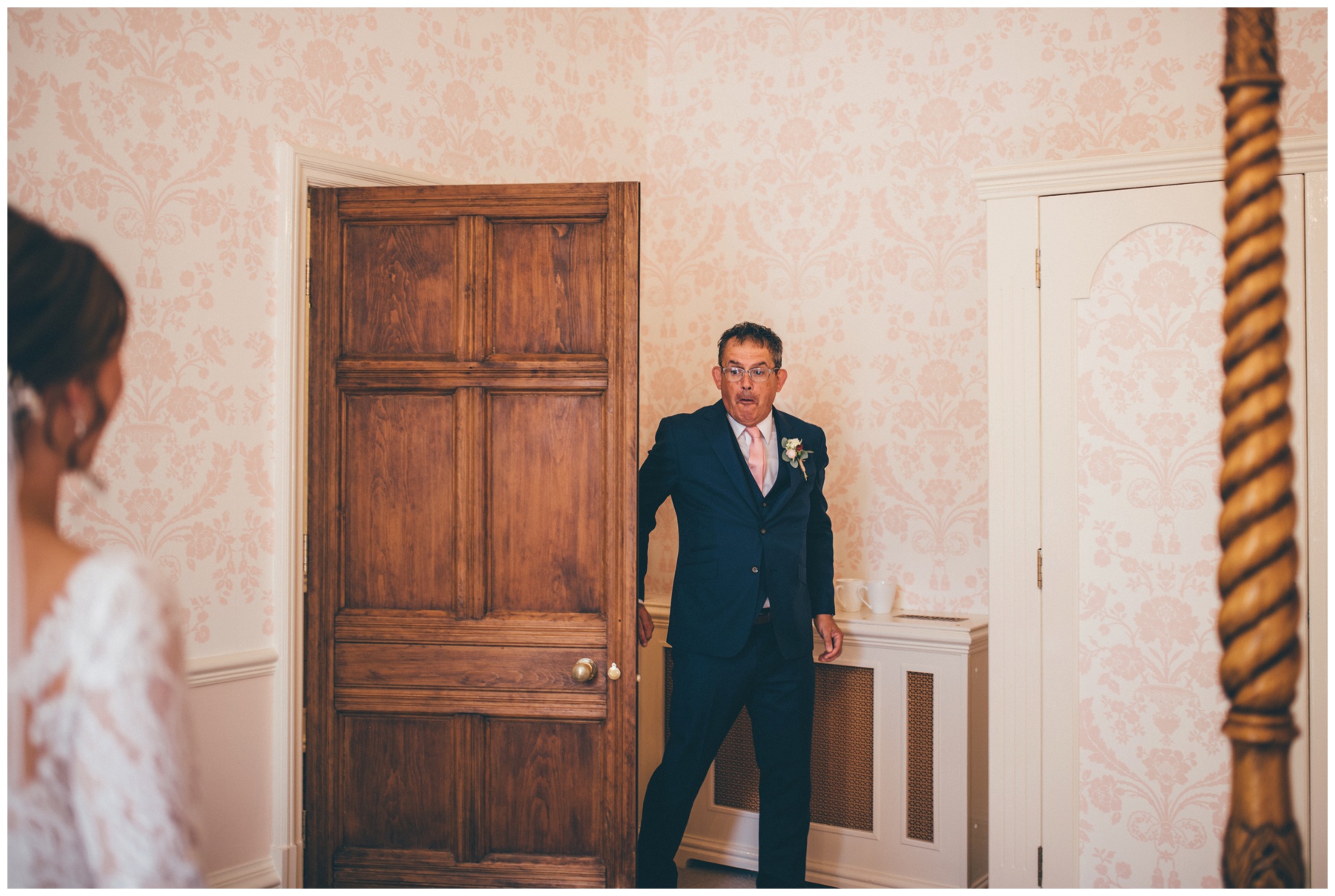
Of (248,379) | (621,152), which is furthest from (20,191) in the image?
(621,152)

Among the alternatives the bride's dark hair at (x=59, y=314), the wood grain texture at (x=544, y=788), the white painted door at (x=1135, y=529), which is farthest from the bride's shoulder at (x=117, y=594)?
the white painted door at (x=1135, y=529)

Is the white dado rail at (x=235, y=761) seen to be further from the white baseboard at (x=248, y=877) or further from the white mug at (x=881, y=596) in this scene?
the white mug at (x=881, y=596)

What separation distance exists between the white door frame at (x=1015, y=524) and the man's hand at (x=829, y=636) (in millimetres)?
511

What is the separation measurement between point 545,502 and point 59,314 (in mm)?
1436

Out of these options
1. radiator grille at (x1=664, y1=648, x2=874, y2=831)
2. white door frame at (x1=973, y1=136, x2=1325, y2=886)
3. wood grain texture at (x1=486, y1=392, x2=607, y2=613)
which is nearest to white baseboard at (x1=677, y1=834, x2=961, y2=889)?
radiator grille at (x1=664, y1=648, x2=874, y2=831)

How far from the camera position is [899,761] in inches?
107

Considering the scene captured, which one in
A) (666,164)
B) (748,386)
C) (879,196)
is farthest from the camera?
(666,164)

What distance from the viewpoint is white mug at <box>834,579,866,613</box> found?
9.82 feet

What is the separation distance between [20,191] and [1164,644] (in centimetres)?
276

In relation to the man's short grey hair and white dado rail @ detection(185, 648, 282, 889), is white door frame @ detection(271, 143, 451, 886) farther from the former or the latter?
the man's short grey hair

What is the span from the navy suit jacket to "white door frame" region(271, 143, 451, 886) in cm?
93

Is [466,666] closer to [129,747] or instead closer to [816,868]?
[816,868]

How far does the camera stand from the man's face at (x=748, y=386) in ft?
8.70

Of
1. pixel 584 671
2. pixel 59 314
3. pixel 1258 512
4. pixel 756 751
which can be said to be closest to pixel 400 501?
pixel 584 671
